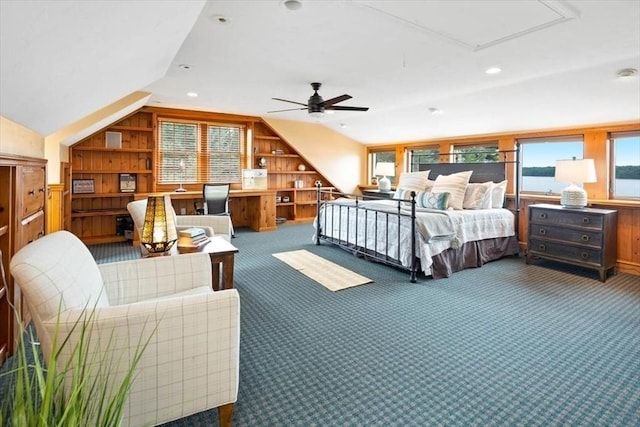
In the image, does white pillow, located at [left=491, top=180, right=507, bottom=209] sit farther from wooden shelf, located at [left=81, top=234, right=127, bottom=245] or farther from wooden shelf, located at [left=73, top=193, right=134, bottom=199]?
wooden shelf, located at [left=81, top=234, right=127, bottom=245]

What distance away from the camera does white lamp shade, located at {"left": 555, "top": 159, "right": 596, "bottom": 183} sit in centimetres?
407

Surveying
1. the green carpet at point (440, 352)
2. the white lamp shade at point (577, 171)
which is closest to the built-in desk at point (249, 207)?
the green carpet at point (440, 352)

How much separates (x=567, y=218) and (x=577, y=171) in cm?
55

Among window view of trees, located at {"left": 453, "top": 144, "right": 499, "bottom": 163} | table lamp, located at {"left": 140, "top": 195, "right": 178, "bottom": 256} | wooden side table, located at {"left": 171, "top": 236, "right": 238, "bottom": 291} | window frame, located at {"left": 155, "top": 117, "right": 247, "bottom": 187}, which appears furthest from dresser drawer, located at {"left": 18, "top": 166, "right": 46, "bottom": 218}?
window view of trees, located at {"left": 453, "top": 144, "right": 499, "bottom": 163}

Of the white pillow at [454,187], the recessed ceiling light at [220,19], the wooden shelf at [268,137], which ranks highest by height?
the wooden shelf at [268,137]

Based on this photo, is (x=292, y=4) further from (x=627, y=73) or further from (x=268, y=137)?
(x=268, y=137)

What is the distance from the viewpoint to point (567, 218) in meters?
4.16

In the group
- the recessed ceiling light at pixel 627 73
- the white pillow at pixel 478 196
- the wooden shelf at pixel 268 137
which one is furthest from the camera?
the wooden shelf at pixel 268 137

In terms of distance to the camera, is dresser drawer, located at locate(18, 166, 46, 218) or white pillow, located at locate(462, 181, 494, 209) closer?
dresser drawer, located at locate(18, 166, 46, 218)

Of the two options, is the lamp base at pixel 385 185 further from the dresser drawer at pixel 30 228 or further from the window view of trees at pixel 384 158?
the dresser drawer at pixel 30 228

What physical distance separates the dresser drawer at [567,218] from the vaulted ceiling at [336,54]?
1.27 metres

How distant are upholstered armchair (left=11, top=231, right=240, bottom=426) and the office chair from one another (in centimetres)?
393

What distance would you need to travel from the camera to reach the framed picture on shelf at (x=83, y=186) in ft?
18.7

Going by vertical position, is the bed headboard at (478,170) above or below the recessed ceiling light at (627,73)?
below
